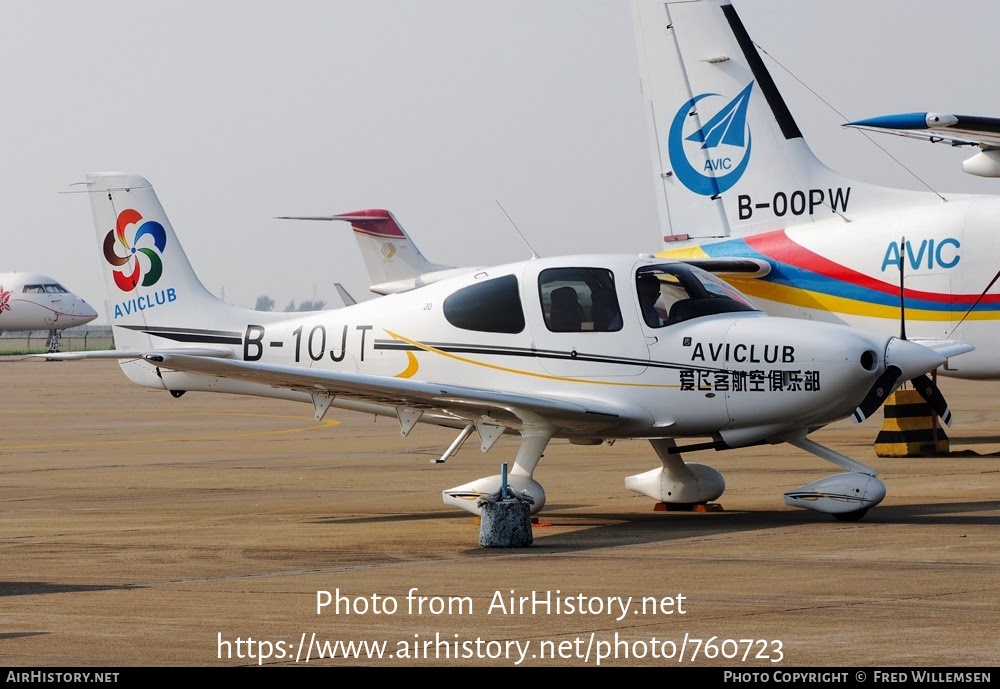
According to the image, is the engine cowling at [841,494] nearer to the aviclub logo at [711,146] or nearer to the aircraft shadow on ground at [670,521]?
the aircraft shadow on ground at [670,521]

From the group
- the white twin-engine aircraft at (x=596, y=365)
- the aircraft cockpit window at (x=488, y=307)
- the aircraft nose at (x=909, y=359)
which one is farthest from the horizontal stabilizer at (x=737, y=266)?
the aircraft nose at (x=909, y=359)

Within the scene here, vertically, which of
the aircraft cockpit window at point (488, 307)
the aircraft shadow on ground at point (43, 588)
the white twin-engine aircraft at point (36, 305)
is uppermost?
the aircraft cockpit window at point (488, 307)

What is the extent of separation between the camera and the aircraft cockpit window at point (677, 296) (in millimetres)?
12352

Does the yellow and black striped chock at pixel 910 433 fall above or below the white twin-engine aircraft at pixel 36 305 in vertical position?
above

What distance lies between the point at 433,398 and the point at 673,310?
2120mm

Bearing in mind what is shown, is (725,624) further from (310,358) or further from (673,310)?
(310,358)

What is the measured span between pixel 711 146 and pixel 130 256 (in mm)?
10411

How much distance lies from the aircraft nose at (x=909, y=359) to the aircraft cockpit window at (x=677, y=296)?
4.42 feet

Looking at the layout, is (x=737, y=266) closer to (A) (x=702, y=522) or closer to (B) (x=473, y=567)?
(A) (x=702, y=522)

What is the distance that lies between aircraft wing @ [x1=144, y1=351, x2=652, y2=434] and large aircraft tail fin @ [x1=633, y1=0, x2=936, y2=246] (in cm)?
1015

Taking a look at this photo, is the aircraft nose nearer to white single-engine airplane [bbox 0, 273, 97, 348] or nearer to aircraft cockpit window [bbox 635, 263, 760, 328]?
aircraft cockpit window [bbox 635, 263, 760, 328]

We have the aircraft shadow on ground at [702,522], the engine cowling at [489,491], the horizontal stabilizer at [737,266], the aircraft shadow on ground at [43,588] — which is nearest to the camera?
the aircraft shadow on ground at [43,588]

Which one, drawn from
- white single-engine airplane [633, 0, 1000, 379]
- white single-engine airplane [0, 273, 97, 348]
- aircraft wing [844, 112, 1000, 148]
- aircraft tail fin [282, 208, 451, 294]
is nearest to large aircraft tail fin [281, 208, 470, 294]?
aircraft tail fin [282, 208, 451, 294]

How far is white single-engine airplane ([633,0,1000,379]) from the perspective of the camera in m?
19.0
